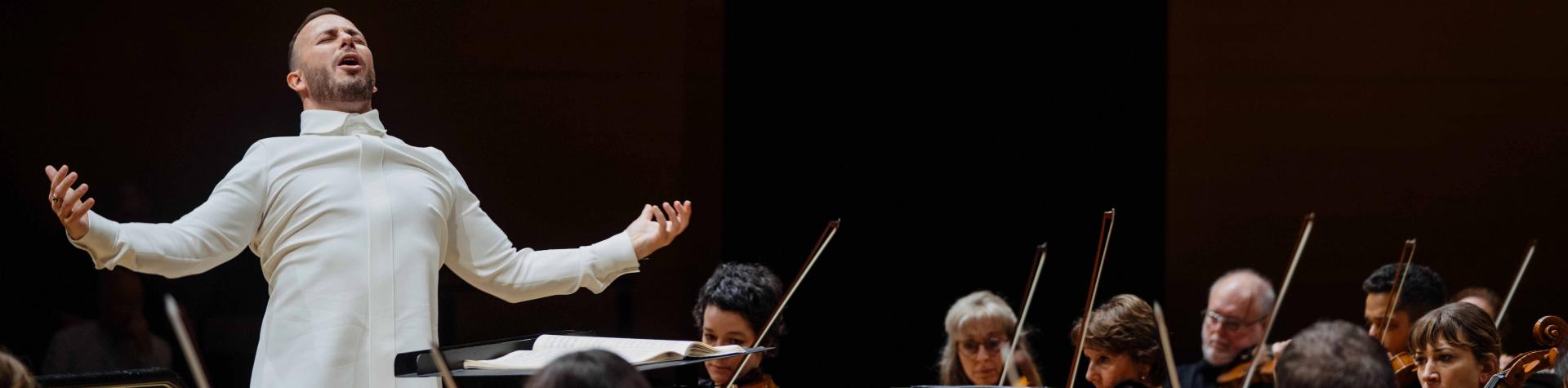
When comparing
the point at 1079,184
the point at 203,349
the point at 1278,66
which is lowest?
the point at 203,349

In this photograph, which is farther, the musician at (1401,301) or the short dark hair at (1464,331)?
the musician at (1401,301)

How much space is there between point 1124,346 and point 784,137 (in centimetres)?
107

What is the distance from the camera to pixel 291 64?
2.15 metres

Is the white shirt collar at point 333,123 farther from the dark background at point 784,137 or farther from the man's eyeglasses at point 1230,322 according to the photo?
the man's eyeglasses at point 1230,322

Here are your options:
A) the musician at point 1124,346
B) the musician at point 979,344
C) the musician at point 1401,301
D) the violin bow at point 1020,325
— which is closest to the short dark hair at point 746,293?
the musician at point 979,344

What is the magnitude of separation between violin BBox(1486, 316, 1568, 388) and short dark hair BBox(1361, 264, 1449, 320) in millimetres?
1014

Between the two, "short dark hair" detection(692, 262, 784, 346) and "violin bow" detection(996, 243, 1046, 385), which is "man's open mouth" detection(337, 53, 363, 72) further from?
"short dark hair" detection(692, 262, 784, 346)

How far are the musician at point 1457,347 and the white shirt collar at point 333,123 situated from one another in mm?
1620

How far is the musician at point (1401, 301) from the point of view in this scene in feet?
10.6

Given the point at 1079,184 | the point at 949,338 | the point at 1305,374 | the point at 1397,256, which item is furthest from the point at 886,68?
the point at 1305,374

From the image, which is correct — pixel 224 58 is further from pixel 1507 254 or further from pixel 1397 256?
pixel 1507 254

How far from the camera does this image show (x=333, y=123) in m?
2.06

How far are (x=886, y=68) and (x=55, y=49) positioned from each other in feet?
6.26

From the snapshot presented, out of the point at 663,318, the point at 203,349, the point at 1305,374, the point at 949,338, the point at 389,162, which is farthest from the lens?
the point at 663,318
